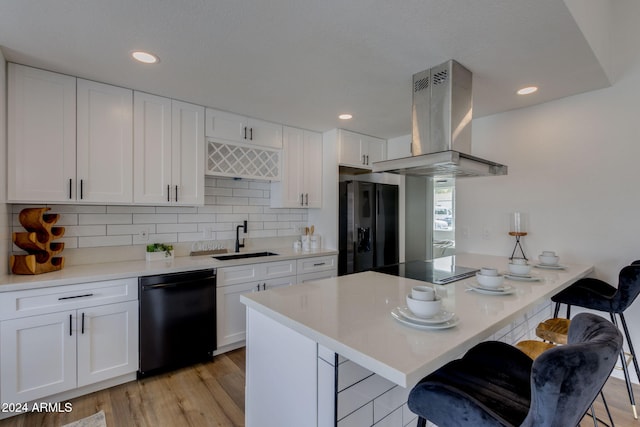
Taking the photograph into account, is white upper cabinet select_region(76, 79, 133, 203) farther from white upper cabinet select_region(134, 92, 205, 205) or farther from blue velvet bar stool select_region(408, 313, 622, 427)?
blue velvet bar stool select_region(408, 313, 622, 427)

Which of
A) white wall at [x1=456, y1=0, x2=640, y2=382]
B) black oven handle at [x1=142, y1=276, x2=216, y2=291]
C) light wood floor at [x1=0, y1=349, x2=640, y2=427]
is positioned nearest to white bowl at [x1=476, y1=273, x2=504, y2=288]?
light wood floor at [x1=0, y1=349, x2=640, y2=427]

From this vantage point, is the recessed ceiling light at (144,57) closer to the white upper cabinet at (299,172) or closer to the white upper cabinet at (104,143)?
the white upper cabinet at (104,143)

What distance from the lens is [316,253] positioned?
11.0 feet

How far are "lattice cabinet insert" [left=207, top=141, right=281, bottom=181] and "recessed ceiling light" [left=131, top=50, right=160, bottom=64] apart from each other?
3.25 ft

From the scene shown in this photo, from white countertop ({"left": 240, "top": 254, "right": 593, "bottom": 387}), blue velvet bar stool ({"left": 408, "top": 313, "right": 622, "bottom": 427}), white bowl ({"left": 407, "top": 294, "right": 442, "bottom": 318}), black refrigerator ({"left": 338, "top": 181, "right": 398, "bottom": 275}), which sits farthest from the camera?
black refrigerator ({"left": 338, "top": 181, "right": 398, "bottom": 275})

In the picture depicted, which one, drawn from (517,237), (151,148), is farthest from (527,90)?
(151,148)

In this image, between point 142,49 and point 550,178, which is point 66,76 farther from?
point 550,178

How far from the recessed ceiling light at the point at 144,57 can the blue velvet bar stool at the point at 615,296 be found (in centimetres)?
318

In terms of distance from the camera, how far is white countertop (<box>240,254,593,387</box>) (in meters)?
0.91

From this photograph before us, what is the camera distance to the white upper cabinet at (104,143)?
225 cm

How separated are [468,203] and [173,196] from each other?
295cm

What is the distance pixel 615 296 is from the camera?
187 centimetres

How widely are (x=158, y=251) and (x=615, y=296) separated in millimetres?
3417

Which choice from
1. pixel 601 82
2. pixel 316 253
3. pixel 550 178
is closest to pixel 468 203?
pixel 550 178
